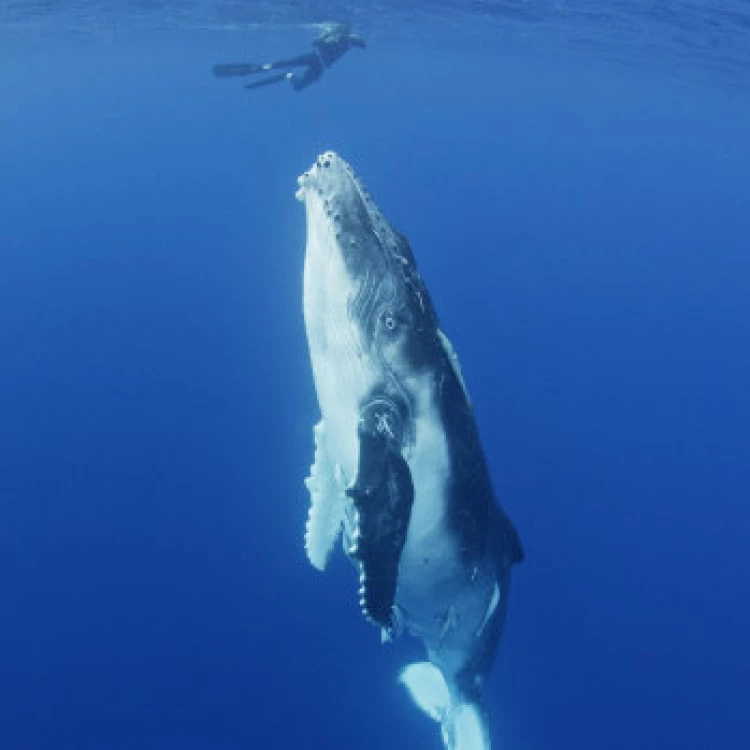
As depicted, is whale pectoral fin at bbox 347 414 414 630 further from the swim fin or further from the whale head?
the swim fin

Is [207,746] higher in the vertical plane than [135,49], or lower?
lower

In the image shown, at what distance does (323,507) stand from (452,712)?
141 inches

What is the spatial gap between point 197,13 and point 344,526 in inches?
1838

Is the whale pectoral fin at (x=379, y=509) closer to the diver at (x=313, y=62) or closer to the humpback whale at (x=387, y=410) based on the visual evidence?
the humpback whale at (x=387, y=410)

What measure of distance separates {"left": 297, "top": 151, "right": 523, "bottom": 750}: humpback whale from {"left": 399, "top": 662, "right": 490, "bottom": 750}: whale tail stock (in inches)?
102

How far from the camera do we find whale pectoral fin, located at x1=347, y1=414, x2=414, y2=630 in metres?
5.86

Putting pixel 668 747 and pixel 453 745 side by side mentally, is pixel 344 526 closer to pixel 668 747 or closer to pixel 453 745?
pixel 453 745

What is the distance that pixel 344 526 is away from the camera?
Result: 784cm

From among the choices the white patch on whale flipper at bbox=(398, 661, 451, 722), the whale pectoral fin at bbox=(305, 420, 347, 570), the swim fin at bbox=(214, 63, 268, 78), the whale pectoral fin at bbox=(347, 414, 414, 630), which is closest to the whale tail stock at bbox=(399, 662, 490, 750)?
the white patch on whale flipper at bbox=(398, 661, 451, 722)

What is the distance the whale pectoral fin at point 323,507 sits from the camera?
7.62m

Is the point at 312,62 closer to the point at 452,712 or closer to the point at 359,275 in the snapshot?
the point at 359,275

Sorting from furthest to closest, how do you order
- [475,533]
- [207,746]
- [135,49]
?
[135,49], [207,746], [475,533]

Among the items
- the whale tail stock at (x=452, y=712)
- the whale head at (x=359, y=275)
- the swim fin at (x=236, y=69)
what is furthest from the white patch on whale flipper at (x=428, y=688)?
the swim fin at (x=236, y=69)

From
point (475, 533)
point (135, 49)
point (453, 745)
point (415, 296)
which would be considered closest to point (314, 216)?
point (415, 296)
